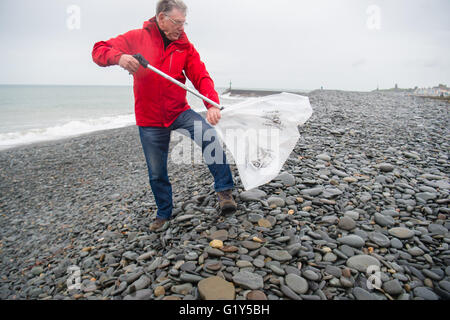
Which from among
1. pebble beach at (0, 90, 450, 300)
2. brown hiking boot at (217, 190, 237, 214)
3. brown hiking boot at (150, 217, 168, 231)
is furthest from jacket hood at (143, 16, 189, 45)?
brown hiking boot at (150, 217, 168, 231)

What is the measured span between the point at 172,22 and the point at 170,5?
0.17m

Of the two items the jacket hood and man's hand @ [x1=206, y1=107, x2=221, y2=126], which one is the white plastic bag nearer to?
man's hand @ [x1=206, y1=107, x2=221, y2=126]

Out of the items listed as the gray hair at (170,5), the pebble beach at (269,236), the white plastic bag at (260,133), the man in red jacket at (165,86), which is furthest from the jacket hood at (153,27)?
the pebble beach at (269,236)

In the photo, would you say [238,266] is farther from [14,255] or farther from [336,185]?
[14,255]

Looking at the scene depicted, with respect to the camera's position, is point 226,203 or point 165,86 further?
point 226,203

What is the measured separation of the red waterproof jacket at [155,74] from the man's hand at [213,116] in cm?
16

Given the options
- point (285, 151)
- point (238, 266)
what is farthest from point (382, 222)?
point (238, 266)

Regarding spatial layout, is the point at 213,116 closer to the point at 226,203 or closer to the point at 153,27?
the point at 226,203

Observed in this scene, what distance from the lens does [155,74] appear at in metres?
3.00

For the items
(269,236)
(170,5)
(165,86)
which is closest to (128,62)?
(165,86)

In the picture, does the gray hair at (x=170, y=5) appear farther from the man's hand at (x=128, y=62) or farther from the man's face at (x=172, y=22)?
the man's hand at (x=128, y=62)

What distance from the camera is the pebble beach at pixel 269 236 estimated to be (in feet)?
7.53
